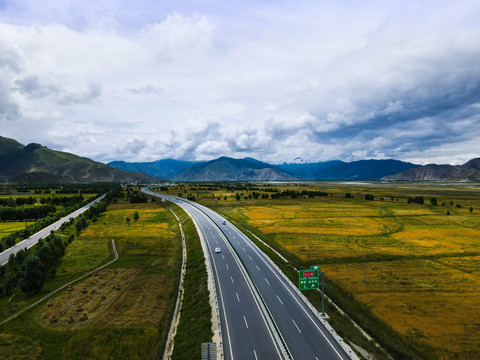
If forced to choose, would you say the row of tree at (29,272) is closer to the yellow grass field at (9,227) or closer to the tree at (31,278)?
the tree at (31,278)

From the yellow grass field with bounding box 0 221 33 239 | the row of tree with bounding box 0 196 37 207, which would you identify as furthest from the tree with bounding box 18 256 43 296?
the row of tree with bounding box 0 196 37 207

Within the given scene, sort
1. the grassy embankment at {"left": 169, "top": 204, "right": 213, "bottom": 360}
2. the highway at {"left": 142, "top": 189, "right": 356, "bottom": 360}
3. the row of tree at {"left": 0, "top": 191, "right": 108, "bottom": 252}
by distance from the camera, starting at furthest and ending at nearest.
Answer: the row of tree at {"left": 0, "top": 191, "right": 108, "bottom": 252}
the grassy embankment at {"left": 169, "top": 204, "right": 213, "bottom": 360}
the highway at {"left": 142, "top": 189, "right": 356, "bottom": 360}

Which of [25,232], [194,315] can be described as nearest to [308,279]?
[194,315]

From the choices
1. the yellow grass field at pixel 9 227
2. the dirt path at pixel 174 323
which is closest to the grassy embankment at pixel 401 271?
the dirt path at pixel 174 323

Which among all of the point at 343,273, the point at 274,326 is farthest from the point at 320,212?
the point at 274,326

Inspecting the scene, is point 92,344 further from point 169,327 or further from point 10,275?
point 10,275

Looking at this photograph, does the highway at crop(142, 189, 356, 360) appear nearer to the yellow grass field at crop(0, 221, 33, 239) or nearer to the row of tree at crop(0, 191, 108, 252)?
the row of tree at crop(0, 191, 108, 252)
